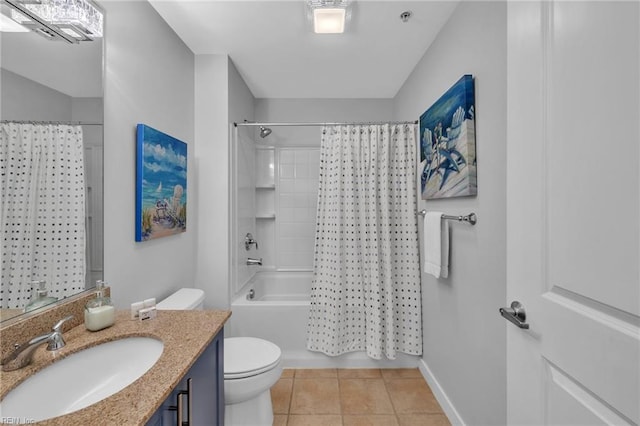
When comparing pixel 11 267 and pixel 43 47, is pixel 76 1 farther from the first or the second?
pixel 11 267

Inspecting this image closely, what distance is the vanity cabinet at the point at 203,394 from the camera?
78 centimetres

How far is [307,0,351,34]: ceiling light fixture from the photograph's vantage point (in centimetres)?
154

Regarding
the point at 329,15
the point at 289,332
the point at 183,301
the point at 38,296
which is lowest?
the point at 289,332

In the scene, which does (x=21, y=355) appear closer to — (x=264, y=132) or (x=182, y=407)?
(x=182, y=407)

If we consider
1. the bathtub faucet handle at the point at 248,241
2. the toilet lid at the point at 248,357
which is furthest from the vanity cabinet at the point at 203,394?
the bathtub faucet handle at the point at 248,241

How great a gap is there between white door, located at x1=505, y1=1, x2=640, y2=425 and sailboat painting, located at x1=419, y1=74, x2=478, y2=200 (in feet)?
1.80

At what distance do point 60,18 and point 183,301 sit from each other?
56.3 inches

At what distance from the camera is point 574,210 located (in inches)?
25.5

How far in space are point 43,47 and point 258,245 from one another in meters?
2.37

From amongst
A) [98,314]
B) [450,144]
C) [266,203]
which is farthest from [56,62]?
[266,203]

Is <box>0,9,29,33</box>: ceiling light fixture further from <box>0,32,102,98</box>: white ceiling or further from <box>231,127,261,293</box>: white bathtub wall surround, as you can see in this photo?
<box>231,127,261,293</box>: white bathtub wall surround

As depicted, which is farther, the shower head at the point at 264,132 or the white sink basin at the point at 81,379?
the shower head at the point at 264,132

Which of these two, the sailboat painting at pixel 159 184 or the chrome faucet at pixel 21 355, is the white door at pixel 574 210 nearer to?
the chrome faucet at pixel 21 355

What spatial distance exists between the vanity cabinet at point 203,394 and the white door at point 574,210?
3.27 ft
